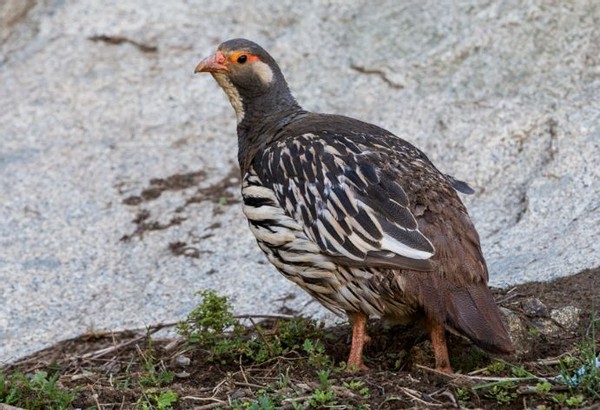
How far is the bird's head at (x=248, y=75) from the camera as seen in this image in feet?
22.7

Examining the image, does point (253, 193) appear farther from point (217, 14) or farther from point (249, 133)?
point (217, 14)

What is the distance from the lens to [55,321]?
712cm

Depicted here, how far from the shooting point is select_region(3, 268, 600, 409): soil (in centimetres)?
502

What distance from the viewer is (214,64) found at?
690 centimetres

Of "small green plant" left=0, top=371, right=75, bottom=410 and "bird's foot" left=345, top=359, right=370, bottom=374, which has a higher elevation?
"small green plant" left=0, top=371, right=75, bottom=410

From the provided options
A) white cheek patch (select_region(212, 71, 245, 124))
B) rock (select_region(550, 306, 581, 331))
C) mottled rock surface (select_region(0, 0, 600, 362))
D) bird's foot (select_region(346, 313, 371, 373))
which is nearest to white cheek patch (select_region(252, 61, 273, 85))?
white cheek patch (select_region(212, 71, 245, 124))

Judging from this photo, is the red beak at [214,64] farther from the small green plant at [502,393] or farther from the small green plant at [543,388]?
the small green plant at [543,388]

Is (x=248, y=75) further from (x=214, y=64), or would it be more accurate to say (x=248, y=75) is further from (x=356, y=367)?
(x=356, y=367)

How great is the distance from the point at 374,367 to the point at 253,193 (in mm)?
1165

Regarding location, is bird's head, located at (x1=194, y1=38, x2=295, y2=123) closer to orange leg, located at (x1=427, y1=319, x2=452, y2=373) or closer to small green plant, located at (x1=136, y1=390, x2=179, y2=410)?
orange leg, located at (x1=427, y1=319, x2=452, y2=373)

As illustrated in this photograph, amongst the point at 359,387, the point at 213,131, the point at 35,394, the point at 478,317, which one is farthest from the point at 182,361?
the point at 213,131

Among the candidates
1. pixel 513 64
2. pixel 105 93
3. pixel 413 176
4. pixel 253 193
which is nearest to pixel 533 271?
pixel 413 176

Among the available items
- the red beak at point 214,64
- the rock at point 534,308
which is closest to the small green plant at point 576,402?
the rock at point 534,308

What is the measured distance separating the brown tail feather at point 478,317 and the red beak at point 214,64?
2.38 meters
